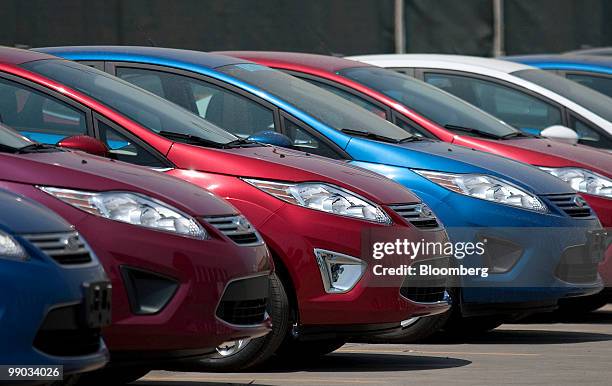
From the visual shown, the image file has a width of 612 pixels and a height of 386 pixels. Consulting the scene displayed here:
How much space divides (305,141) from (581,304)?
3.02 metres

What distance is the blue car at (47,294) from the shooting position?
5.33 metres

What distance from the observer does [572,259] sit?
364 inches

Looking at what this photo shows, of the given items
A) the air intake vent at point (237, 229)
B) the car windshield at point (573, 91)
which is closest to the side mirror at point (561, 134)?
the car windshield at point (573, 91)

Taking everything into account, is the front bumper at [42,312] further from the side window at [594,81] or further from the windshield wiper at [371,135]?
the side window at [594,81]

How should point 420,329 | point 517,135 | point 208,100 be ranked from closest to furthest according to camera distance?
point 420,329 < point 208,100 < point 517,135

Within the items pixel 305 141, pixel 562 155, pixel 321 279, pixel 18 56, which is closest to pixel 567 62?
pixel 562 155

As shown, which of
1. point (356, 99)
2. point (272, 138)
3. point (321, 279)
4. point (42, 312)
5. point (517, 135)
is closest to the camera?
point (42, 312)

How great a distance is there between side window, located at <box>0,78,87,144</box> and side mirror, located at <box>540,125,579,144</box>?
14.4 feet

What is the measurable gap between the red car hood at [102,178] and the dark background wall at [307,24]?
881 centimetres

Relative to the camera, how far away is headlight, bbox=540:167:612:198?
1029 centimetres

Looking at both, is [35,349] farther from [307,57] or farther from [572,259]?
[307,57]

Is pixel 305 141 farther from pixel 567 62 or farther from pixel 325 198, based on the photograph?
pixel 567 62

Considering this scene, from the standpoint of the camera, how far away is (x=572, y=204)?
9430mm

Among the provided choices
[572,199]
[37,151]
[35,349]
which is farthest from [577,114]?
[35,349]
